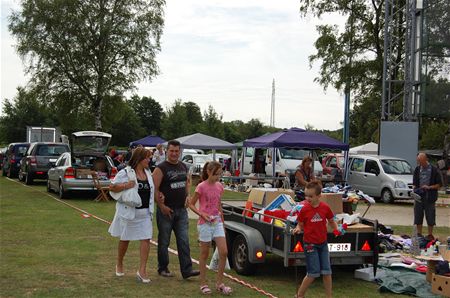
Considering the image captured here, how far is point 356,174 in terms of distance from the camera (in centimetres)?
2208

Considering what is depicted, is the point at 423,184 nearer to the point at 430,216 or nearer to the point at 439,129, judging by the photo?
the point at 430,216

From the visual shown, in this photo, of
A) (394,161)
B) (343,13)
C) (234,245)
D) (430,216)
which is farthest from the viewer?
(343,13)

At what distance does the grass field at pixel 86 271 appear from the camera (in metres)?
6.64

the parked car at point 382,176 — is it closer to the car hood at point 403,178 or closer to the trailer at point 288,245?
the car hood at point 403,178

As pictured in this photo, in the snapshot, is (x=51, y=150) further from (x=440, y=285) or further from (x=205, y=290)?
(x=440, y=285)

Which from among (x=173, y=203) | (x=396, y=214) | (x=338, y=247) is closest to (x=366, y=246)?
(x=338, y=247)

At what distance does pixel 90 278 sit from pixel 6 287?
102 cm

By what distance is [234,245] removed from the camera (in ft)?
26.5

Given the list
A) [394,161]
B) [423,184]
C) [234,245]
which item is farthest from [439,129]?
[234,245]

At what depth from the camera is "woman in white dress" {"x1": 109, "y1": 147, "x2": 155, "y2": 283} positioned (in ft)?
22.6

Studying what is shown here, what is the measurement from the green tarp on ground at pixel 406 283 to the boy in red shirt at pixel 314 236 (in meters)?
1.38

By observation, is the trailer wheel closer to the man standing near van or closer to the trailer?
the trailer

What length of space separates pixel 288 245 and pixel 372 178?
1519 centimetres

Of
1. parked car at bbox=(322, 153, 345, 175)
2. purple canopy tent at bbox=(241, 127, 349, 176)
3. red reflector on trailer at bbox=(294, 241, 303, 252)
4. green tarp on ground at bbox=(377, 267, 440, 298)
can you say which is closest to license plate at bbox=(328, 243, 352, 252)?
red reflector on trailer at bbox=(294, 241, 303, 252)
